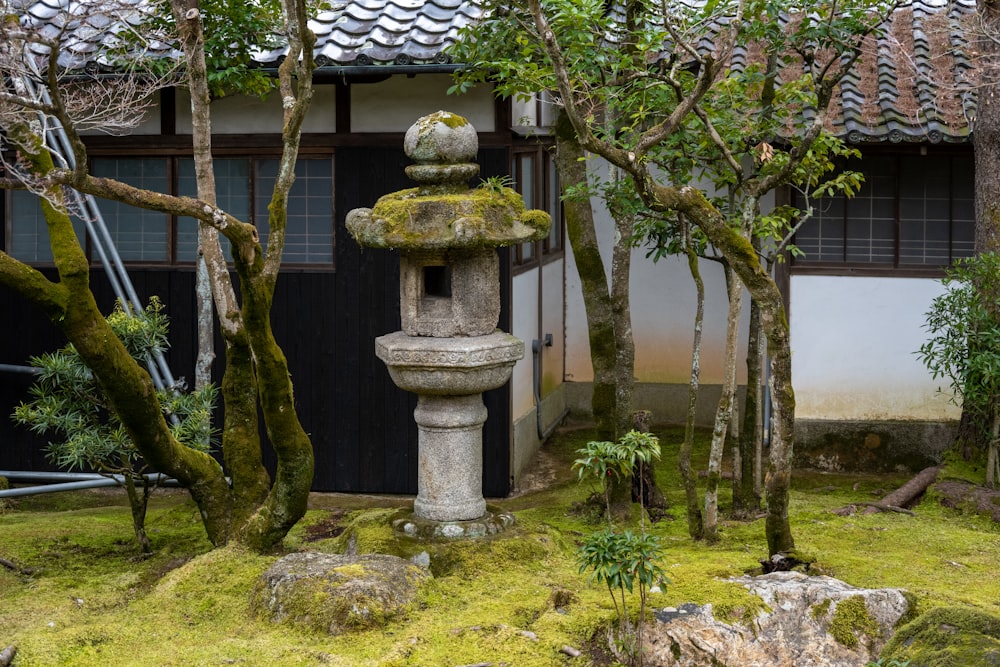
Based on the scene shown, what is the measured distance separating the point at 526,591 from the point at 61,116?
4.00m

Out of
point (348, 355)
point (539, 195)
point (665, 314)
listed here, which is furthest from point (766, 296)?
point (665, 314)

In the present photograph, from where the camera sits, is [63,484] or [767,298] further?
[63,484]

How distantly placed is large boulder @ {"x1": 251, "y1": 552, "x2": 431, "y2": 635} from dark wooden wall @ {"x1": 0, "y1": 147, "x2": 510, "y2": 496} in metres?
4.33

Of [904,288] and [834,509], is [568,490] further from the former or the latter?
[904,288]

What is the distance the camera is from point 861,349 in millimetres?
12500

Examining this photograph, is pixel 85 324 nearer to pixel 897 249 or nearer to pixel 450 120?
pixel 450 120

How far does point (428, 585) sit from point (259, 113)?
5.99m

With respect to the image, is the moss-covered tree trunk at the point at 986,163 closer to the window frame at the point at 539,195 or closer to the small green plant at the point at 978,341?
the small green plant at the point at 978,341

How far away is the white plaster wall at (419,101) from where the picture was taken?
1138 centimetres

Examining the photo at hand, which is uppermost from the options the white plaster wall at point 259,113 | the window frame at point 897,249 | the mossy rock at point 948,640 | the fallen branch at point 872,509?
the white plaster wall at point 259,113

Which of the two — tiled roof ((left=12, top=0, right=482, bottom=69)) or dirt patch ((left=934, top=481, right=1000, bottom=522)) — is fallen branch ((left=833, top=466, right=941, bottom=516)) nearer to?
dirt patch ((left=934, top=481, right=1000, bottom=522))

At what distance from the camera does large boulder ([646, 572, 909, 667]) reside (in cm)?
650

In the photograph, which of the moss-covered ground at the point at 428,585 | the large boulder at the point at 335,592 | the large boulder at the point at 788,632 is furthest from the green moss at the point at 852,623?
the large boulder at the point at 335,592

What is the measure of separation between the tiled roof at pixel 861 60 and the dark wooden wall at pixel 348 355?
1309mm
